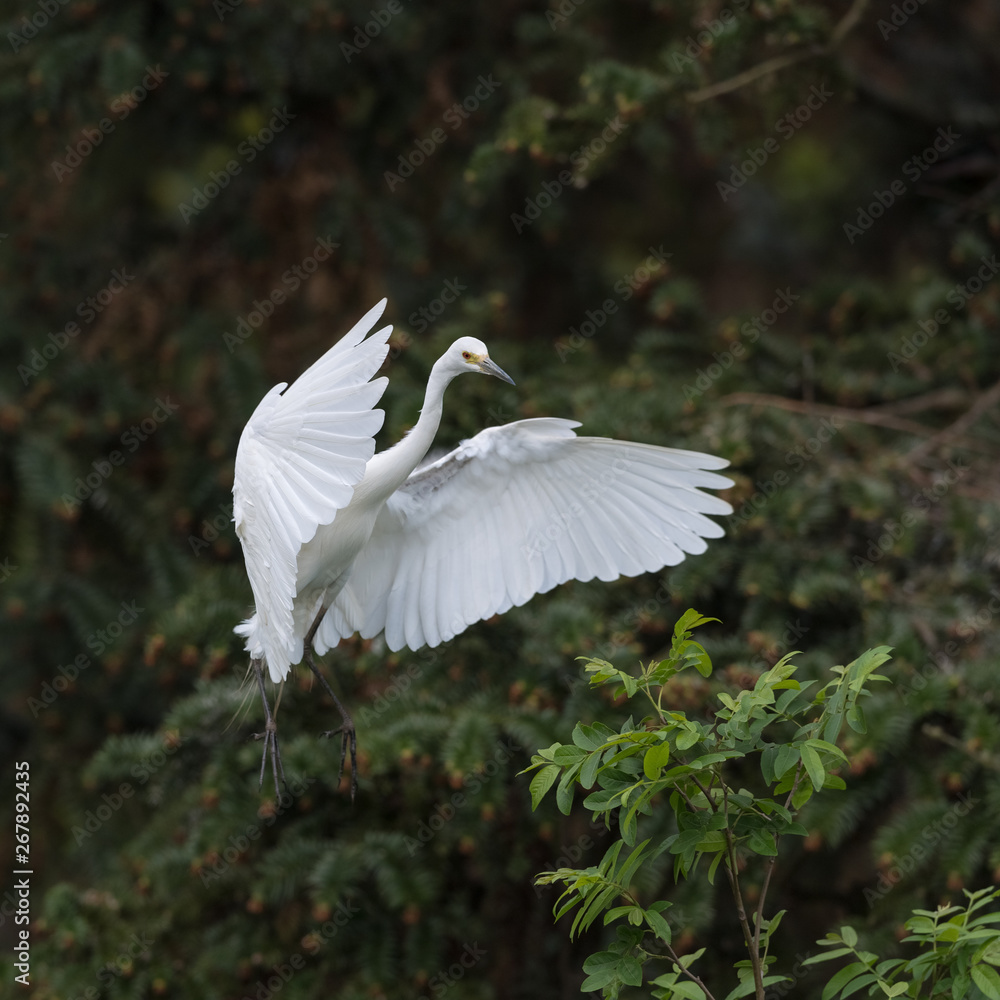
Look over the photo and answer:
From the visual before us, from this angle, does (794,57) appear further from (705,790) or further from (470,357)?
(705,790)

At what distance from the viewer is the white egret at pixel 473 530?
8.84 feet

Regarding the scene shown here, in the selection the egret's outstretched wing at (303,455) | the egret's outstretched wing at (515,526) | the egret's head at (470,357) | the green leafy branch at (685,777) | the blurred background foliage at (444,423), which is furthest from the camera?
the blurred background foliage at (444,423)

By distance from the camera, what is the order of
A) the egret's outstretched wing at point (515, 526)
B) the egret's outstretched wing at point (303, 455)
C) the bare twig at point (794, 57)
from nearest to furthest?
the egret's outstretched wing at point (303, 455) < the egret's outstretched wing at point (515, 526) < the bare twig at point (794, 57)

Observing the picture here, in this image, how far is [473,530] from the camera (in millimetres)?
3004

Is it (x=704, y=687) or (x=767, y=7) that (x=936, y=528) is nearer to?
(x=704, y=687)

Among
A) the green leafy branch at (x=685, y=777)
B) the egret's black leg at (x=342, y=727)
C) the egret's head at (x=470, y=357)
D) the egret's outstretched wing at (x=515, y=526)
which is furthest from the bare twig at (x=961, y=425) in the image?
the green leafy branch at (x=685, y=777)

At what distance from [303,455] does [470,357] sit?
65 cm

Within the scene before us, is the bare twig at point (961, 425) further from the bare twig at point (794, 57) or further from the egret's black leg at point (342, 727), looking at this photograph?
the egret's black leg at point (342, 727)

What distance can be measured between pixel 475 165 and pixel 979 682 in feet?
6.74

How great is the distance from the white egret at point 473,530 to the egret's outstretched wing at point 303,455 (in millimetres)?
105

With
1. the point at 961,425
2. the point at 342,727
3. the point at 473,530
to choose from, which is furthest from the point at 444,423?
the point at 961,425

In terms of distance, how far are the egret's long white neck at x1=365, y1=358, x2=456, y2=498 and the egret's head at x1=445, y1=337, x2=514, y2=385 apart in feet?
0.09

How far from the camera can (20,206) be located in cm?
434

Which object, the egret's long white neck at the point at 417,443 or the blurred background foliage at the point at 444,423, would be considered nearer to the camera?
the egret's long white neck at the point at 417,443
